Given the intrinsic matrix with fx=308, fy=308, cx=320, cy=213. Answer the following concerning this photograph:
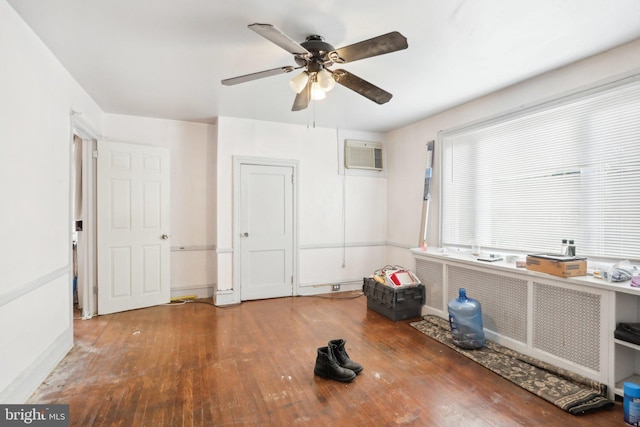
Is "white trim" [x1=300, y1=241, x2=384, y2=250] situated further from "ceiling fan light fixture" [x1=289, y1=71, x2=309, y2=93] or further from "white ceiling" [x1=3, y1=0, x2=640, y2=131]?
"ceiling fan light fixture" [x1=289, y1=71, x2=309, y2=93]

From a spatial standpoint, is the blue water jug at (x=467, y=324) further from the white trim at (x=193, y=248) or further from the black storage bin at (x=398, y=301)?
the white trim at (x=193, y=248)

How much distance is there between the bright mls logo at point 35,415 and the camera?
5.98ft

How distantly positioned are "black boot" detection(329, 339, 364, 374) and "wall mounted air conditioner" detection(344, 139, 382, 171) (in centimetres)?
317

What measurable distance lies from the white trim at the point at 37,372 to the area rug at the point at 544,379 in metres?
3.36

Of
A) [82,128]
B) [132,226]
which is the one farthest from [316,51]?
[132,226]

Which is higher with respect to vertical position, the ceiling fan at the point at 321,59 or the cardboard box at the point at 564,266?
the ceiling fan at the point at 321,59

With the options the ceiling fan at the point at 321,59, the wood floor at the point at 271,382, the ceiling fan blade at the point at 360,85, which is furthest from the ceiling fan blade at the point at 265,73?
the wood floor at the point at 271,382

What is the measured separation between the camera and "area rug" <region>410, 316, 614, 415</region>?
6.79 ft

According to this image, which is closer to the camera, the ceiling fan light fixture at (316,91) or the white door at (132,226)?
the ceiling fan light fixture at (316,91)

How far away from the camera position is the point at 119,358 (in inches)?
108

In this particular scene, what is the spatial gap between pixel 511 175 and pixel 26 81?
4320 mm

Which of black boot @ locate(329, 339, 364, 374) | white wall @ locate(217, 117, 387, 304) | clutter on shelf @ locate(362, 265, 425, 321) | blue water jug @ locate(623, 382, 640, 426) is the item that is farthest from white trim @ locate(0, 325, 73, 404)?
blue water jug @ locate(623, 382, 640, 426)

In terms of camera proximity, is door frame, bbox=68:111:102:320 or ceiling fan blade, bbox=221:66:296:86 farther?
door frame, bbox=68:111:102:320

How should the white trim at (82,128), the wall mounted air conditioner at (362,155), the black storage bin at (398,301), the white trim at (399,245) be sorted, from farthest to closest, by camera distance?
the wall mounted air conditioner at (362,155)
the white trim at (399,245)
the black storage bin at (398,301)
the white trim at (82,128)
